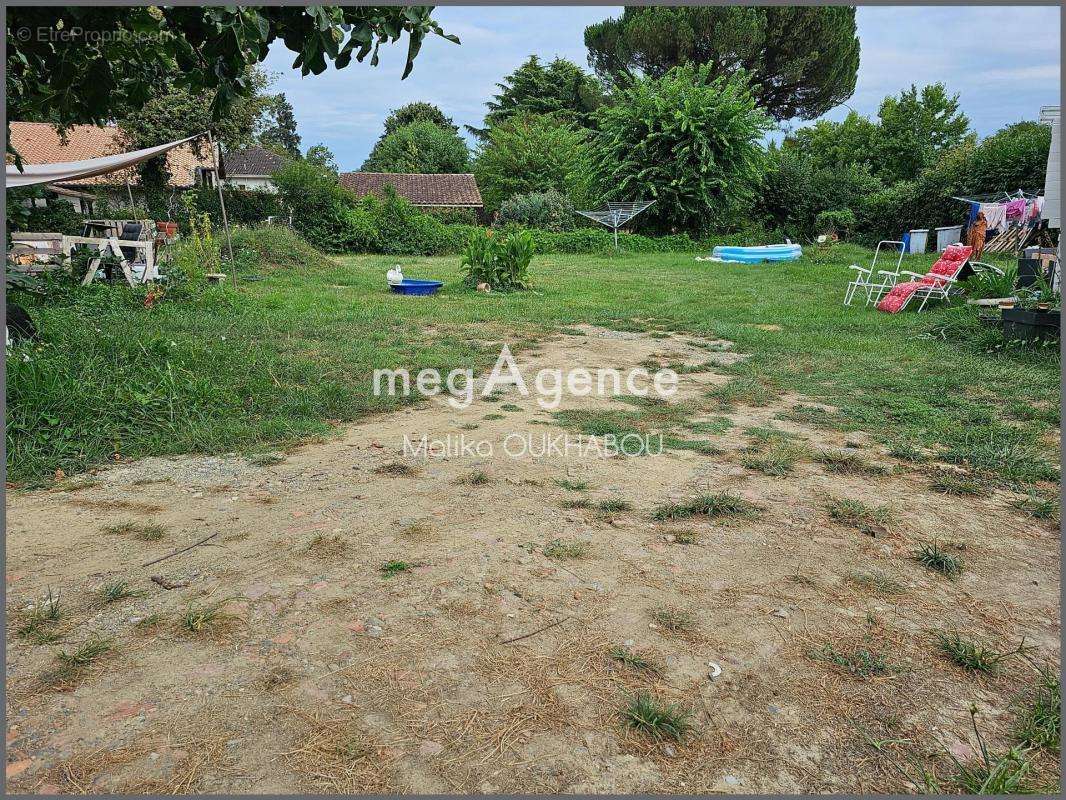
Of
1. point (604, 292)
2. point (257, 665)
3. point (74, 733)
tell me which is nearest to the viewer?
point (74, 733)

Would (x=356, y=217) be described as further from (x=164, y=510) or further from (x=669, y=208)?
(x=164, y=510)

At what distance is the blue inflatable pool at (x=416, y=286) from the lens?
38.3 feet

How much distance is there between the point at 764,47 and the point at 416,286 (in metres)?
26.4

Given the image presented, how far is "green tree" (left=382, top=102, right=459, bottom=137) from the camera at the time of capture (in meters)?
52.4

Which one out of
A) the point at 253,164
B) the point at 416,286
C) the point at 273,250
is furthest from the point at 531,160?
the point at 253,164

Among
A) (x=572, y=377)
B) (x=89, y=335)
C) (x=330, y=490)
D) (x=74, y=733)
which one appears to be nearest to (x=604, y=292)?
(x=572, y=377)

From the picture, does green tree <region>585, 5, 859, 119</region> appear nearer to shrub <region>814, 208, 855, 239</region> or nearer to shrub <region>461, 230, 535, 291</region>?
shrub <region>814, 208, 855, 239</region>

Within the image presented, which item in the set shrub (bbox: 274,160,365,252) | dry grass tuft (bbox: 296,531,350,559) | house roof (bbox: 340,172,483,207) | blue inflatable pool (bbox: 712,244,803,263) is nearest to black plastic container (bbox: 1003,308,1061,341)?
dry grass tuft (bbox: 296,531,350,559)

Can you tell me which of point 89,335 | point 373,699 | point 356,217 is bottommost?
point 373,699

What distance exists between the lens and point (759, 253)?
1927cm

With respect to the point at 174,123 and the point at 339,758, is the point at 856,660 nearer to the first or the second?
the point at 339,758

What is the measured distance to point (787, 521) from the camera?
3379mm

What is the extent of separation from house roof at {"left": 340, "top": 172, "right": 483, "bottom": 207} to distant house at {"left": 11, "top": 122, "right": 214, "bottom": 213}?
726 centimetres

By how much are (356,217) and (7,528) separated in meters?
19.6
